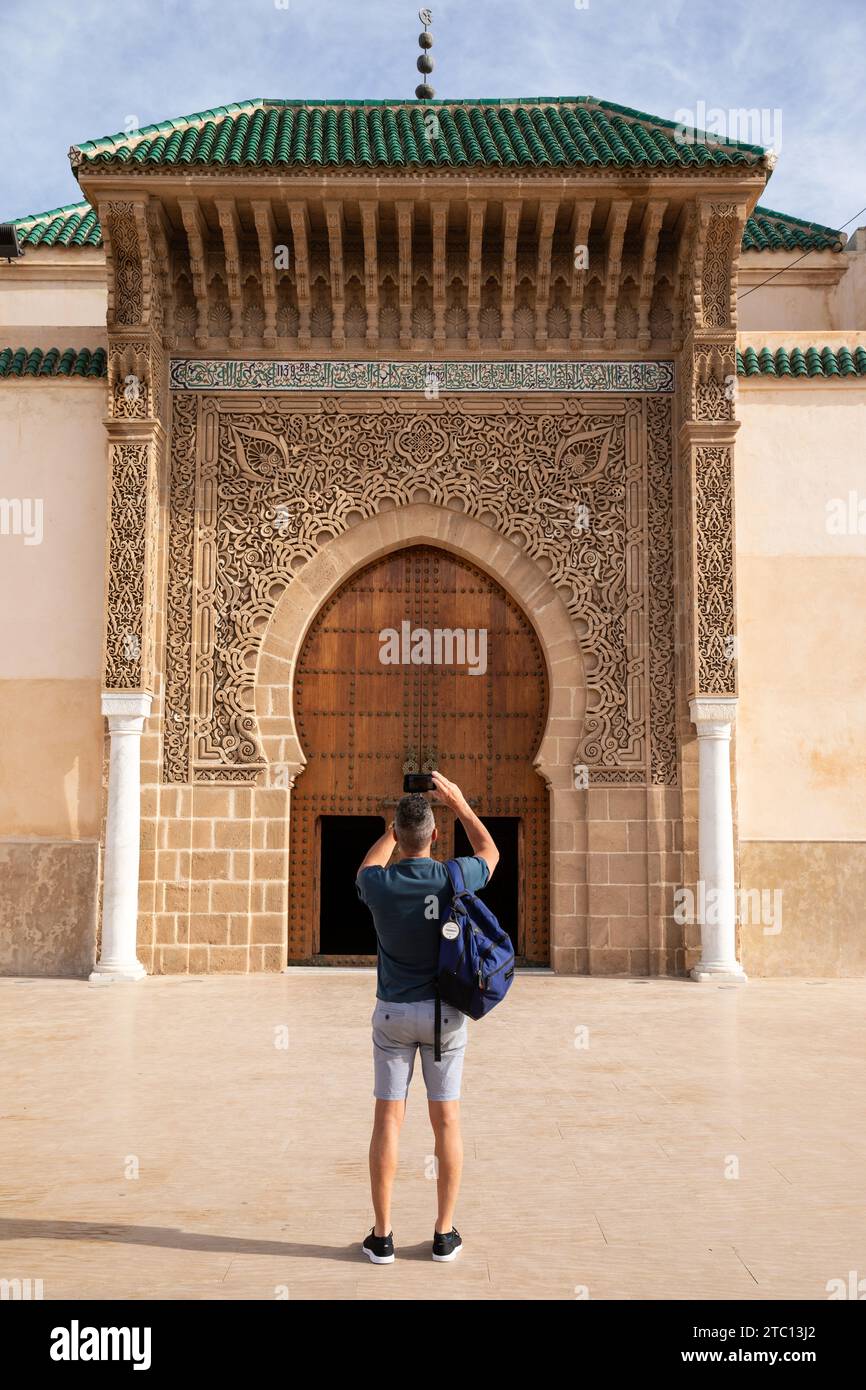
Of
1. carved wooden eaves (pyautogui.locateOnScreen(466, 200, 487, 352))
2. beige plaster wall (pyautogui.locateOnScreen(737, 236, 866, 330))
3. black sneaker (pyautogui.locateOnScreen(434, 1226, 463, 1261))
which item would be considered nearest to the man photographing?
black sneaker (pyautogui.locateOnScreen(434, 1226, 463, 1261))

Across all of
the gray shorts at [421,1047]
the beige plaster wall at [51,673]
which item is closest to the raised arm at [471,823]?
the gray shorts at [421,1047]

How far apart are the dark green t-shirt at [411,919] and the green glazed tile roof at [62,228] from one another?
10271 millimetres

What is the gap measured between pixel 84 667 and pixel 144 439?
5.19ft

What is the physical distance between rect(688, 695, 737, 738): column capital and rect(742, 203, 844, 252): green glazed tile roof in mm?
5475

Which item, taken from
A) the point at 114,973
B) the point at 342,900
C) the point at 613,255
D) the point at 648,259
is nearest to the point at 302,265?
the point at 613,255

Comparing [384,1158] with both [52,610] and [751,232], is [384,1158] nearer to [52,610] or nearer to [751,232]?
[52,610]

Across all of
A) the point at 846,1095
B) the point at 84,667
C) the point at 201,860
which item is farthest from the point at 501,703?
the point at 846,1095

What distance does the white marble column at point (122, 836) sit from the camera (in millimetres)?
7875

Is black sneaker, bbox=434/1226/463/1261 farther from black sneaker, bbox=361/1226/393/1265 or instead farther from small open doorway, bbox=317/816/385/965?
small open doorway, bbox=317/816/385/965

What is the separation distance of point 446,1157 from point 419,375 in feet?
22.4

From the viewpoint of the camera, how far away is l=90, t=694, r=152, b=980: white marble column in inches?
310

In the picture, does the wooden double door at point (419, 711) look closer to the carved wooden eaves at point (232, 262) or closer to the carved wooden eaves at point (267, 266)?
the carved wooden eaves at point (267, 266)

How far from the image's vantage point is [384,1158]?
2.71 metres
